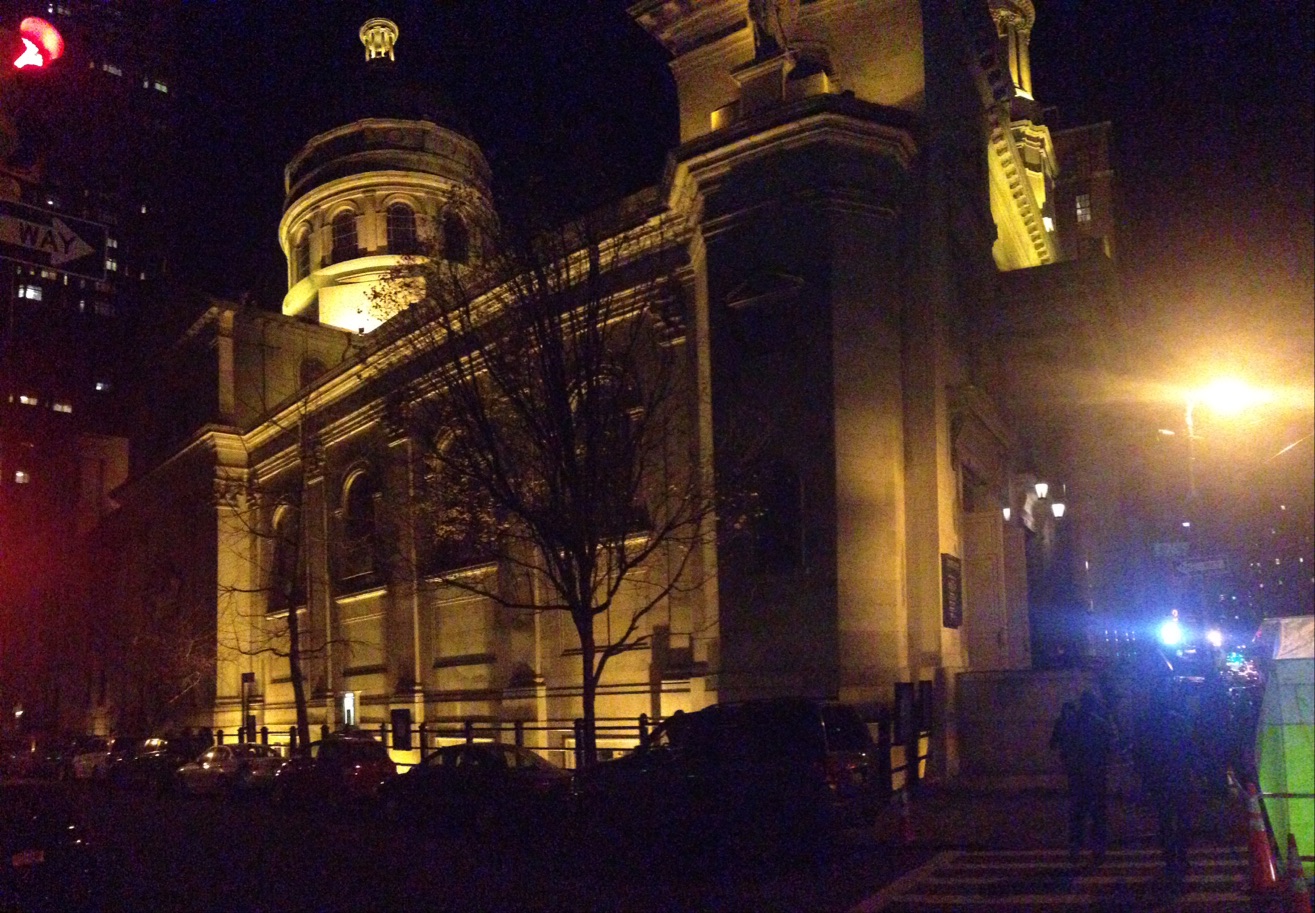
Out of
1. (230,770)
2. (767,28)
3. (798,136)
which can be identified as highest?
(767,28)

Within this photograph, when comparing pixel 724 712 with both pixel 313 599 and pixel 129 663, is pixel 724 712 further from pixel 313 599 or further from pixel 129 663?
pixel 129 663

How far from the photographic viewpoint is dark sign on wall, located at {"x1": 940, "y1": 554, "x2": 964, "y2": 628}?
24.6m

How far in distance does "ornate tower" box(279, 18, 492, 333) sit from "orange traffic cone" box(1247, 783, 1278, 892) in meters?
43.7

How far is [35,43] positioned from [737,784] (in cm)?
987

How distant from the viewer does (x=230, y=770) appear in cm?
3070

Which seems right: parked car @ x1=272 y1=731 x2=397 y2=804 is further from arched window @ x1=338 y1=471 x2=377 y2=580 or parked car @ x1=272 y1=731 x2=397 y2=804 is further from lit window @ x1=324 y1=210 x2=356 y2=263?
lit window @ x1=324 y1=210 x2=356 y2=263

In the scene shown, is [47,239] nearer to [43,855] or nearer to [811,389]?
[43,855]

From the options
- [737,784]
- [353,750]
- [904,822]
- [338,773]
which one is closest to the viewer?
[737,784]

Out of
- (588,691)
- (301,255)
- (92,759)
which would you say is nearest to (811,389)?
(588,691)

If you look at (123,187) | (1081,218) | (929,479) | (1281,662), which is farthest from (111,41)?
(1281,662)

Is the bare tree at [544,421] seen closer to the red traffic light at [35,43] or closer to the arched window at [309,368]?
the red traffic light at [35,43]

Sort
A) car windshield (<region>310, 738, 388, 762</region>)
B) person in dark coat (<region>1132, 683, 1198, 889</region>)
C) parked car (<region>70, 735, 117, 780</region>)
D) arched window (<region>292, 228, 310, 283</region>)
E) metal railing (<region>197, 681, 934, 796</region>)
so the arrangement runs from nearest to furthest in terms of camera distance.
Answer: person in dark coat (<region>1132, 683, 1198, 889</region>), metal railing (<region>197, 681, 934, 796</region>), car windshield (<region>310, 738, 388, 762</region>), parked car (<region>70, 735, 117, 780</region>), arched window (<region>292, 228, 310, 283</region>)

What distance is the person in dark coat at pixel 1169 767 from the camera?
1213 cm

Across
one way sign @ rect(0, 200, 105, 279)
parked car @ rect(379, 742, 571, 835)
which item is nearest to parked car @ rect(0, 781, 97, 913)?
one way sign @ rect(0, 200, 105, 279)
